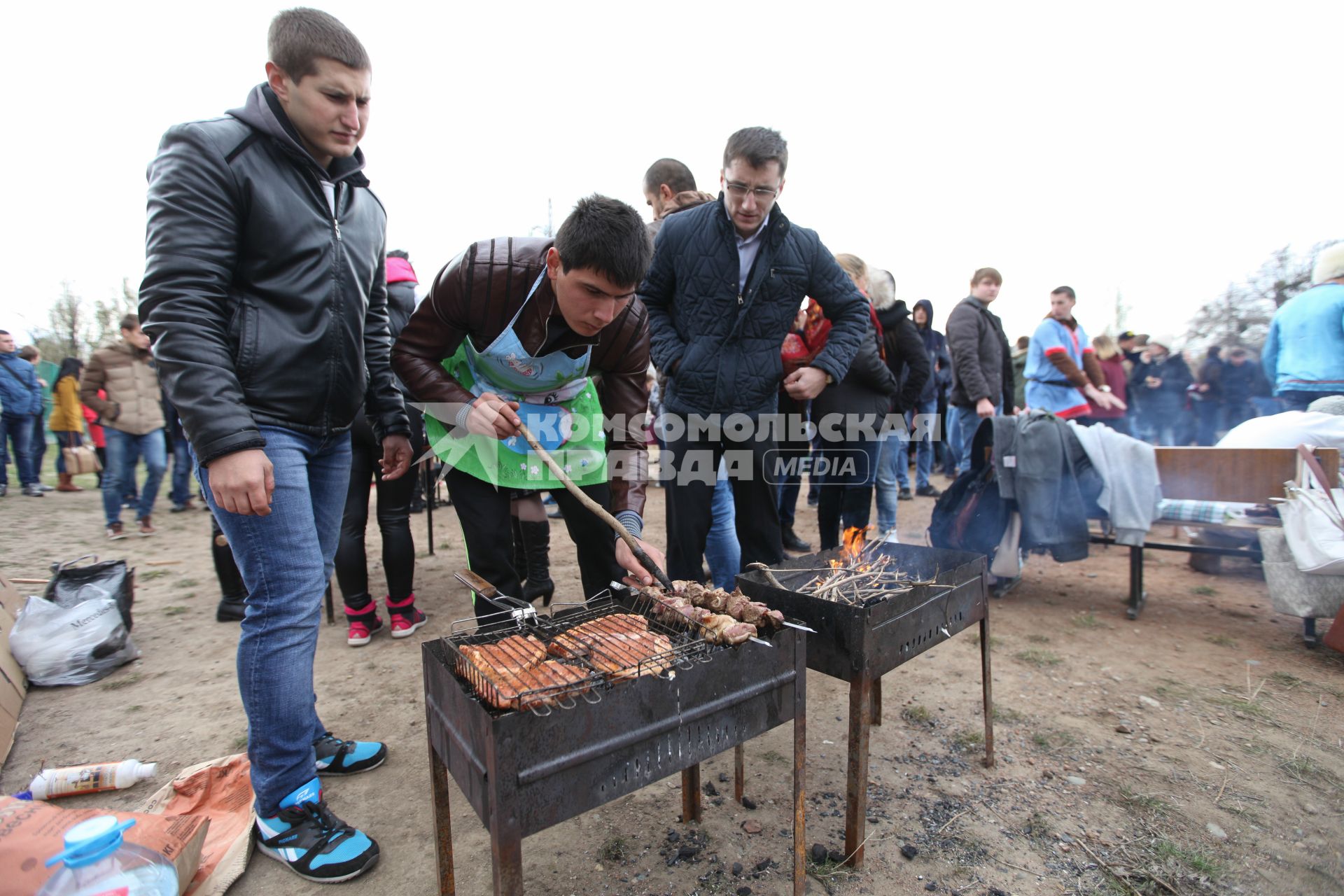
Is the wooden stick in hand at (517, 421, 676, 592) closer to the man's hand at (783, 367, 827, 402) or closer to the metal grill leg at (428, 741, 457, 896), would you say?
the metal grill leg at (428, 741, 457, 896)

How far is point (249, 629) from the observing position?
78.5 inches

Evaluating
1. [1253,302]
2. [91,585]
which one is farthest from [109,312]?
[1253,302]

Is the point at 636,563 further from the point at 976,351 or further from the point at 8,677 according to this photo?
the point at 976,351

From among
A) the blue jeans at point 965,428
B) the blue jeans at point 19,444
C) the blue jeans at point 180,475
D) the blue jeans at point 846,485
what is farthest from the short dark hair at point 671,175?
the blue jeans at point 19,444

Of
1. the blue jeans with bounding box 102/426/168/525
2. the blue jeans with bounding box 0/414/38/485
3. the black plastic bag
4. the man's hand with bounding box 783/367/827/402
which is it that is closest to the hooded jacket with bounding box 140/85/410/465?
the man's hand with bounding box 783/367/827/402

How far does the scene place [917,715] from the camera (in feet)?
10.1

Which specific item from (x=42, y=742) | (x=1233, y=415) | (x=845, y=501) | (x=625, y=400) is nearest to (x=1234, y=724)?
(x=845, y=501)

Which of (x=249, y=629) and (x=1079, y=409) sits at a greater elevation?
(x=1079, y=409)

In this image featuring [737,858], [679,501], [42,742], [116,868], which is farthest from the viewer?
Result: [679,501]

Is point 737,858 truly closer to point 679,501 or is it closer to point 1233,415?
point 679,501

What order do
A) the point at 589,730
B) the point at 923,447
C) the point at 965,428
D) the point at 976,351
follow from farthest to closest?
1. the point at 923,447
2. the point at 965,428
3. the point at 976,351
4. the point at 589,730

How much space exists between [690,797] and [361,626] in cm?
265

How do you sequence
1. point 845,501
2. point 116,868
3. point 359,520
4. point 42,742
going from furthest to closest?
point 845,501
point 359,520
point 42,742
point 116,868

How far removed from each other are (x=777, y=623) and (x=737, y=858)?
2.92 feet
